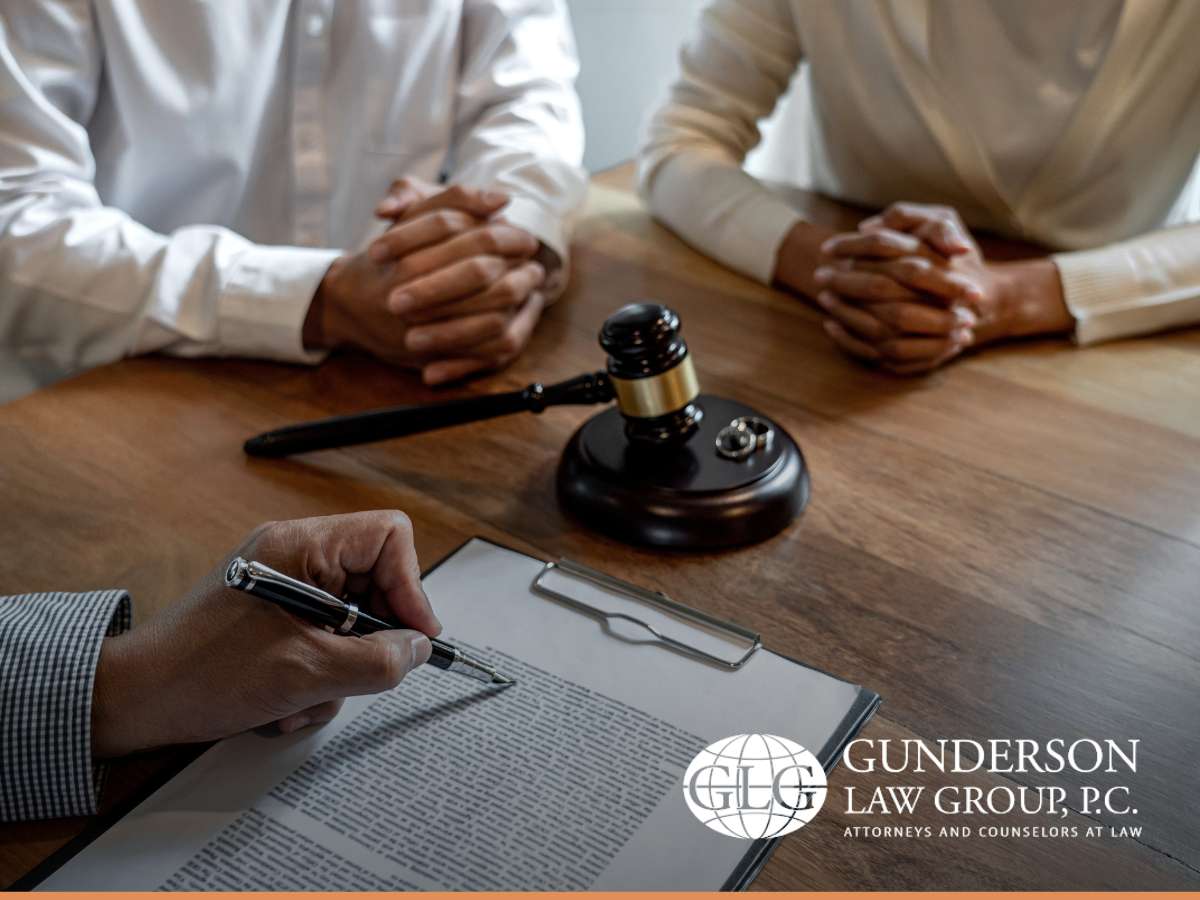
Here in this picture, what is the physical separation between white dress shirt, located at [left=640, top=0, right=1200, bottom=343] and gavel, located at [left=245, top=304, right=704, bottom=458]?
472 mm

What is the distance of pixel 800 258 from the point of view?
1.38 m

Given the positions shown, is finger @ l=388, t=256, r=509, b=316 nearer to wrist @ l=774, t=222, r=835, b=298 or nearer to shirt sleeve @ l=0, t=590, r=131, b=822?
wrist @ l=774, t=222, r=835, b=298

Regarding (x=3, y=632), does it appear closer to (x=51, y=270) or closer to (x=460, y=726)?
(x=460, y=726)

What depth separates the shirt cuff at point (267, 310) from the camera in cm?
124

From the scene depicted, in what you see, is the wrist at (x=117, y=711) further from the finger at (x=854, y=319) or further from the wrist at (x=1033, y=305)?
the wrist at (x=1033, y=305)

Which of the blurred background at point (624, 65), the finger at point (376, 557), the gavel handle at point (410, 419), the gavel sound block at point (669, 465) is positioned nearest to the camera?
the finger at point (376, 557)

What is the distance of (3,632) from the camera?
751mm

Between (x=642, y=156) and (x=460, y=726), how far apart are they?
45.0 inches

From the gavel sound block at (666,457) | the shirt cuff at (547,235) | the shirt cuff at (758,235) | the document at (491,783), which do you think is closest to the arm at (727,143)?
the shirt cuff at (758,235)

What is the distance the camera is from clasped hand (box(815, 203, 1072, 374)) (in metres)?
1.20

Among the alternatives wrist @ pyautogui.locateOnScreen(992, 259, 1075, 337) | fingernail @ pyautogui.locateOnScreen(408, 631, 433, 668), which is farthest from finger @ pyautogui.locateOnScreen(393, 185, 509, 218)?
fingernail @ pyautogui.locateOnScreen(408, 631, 433, 668)

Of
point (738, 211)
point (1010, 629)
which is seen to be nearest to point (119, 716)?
point (1010, 629)

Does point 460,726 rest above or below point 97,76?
below

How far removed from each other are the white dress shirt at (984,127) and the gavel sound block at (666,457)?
0.47m
